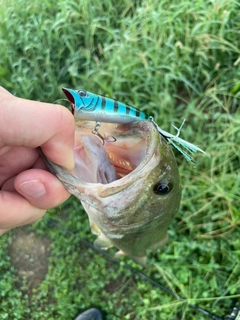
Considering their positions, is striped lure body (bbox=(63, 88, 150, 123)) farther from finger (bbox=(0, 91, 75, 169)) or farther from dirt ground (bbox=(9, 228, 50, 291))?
dirt ground (bbox=(9, 228, 50, 291))

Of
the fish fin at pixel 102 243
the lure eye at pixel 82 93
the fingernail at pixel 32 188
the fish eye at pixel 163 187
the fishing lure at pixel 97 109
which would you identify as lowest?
the fish fin at pixel 102 243

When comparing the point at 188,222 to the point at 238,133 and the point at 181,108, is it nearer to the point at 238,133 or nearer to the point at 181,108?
the point at 238,133

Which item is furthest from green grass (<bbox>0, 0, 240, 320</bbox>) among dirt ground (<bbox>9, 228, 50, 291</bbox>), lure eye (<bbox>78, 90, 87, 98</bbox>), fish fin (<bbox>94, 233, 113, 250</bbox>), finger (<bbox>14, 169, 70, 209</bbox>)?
lure eye (<bbox>78, 90, 87, 98</bbox>)

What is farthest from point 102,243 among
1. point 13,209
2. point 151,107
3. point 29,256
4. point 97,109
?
point 97,109

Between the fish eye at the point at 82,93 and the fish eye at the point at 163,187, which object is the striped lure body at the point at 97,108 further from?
the fish eye at the point at 163,187

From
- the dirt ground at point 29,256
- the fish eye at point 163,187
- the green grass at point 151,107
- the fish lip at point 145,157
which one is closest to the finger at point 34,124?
the fish lip at point 145,157

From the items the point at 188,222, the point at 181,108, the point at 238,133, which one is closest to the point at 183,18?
the point at 181,108
